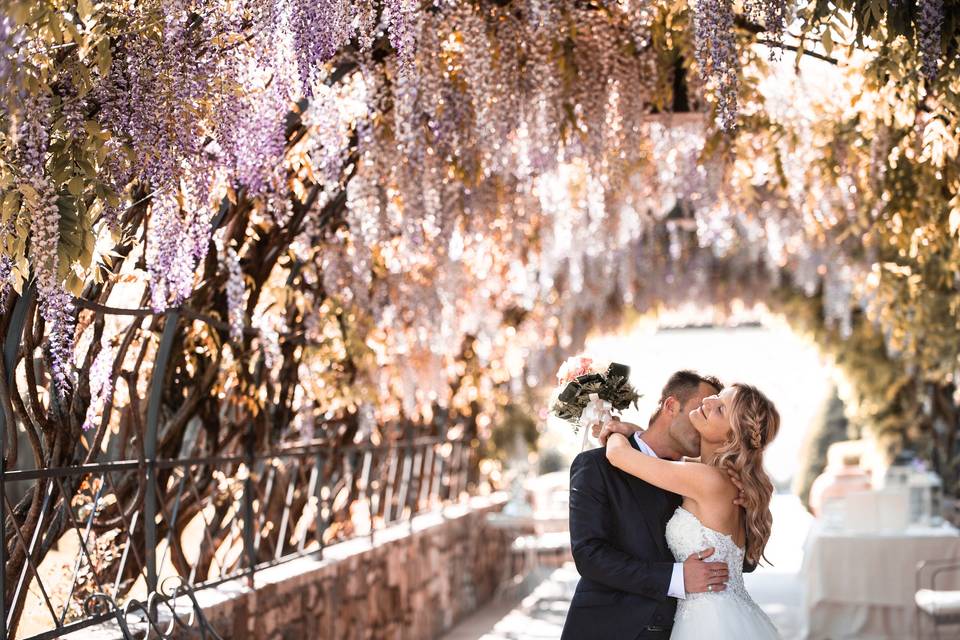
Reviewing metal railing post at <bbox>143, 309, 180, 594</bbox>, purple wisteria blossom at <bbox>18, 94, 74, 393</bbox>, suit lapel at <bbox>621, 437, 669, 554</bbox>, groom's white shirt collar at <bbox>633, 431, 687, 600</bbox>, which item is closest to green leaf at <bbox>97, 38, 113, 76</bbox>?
purple wisteria blossom at <bbox>18, 94, 74, 393</bbox>

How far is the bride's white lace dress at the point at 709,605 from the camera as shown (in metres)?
2.52

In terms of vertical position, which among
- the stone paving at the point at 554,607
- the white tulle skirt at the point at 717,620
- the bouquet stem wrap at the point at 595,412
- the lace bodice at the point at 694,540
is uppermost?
the bouquet stem wrap at the point at 595,412

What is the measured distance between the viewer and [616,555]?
8.11 feet

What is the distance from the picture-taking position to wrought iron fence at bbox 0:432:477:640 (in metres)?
2.90

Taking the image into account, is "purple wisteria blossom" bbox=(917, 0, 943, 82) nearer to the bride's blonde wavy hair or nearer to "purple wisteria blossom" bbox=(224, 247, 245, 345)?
the bride's blonde wavy hair

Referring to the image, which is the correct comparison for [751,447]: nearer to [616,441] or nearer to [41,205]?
[616,441]

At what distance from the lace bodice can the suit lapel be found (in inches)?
1.0

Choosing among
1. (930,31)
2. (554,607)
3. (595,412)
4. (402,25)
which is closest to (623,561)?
Answer: (595,412)

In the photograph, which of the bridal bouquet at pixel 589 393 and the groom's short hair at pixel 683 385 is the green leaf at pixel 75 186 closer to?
the bridal bouquet at pixel 589 393

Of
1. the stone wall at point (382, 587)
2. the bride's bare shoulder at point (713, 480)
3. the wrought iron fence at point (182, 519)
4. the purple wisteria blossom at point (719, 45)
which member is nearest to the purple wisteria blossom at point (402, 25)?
the purple wisteria blossom at point (719, 45)

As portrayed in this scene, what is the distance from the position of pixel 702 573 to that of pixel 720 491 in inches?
7.4

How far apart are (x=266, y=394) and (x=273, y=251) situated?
0.60m

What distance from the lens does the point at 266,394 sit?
429 centimetres

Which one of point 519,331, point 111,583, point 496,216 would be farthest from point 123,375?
point 519,331
